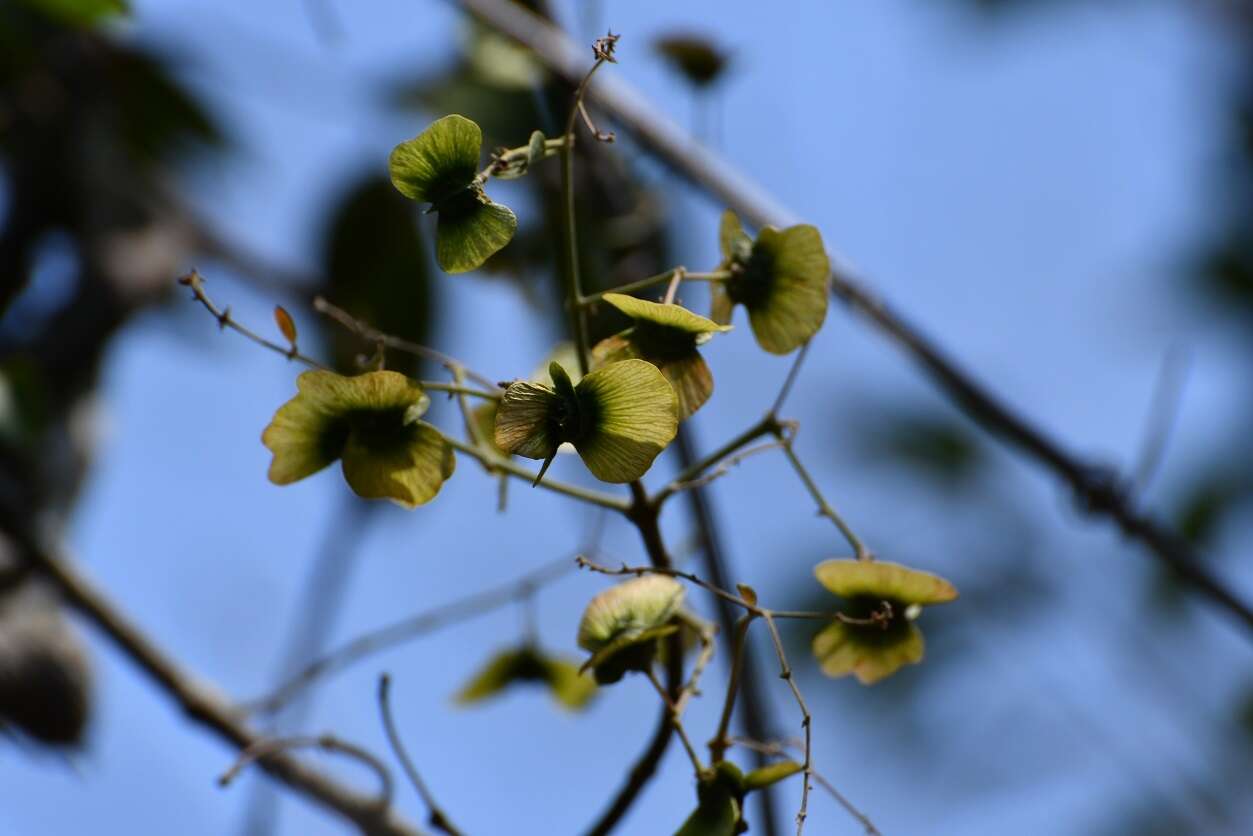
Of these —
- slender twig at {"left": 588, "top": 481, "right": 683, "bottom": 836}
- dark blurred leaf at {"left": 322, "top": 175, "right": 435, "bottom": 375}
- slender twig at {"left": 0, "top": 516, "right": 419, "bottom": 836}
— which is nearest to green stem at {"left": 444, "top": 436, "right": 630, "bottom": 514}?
slender twig at {"left": 588, "top": 481, "right": 683, "bottom": 836}

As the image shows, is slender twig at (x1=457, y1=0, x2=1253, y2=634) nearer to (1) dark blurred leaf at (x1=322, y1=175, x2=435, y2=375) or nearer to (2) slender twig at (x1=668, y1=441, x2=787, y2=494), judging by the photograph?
(2) slender twig at (x1=668, y1=441, x2=787, y2=494)

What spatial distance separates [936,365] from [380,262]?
3.69ft

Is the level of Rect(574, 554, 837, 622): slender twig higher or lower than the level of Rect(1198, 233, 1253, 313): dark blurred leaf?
lower

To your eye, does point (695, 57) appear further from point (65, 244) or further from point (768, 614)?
point (65, 244)

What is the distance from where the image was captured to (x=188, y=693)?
96 cm

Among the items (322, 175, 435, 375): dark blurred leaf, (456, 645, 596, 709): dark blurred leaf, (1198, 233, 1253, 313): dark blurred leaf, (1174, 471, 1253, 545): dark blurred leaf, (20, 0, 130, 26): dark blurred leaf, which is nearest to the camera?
(456, 645, 596, 709): dark blurred leaf

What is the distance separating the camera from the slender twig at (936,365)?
0.98 meters

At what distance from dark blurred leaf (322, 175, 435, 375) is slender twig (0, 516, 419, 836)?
27.8 inches

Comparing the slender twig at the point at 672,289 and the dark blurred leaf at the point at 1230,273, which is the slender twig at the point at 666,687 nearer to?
the slender twig at the point at 672,289

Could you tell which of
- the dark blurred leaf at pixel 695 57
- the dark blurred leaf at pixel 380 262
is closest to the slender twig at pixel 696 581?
the dark blurred leaf at pixel 695 57

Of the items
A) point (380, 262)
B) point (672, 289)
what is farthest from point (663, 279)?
point (380, 262)

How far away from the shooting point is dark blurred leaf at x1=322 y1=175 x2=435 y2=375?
1.85 meters

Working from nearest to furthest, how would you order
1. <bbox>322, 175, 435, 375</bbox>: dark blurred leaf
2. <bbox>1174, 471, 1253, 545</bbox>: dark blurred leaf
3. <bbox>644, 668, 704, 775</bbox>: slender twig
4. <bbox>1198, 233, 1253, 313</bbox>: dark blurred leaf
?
<bbox>644, 668, 704, 775</bbox>: slender twig
<bbox>322, 175, 435, 375</bbox>: dark blurred leaf
<bbox>1174, 471, 1253, 545</bbox>: dark blurred leaf
<bbox>1198, 233, 1253, 313</bbox>: dark blurred leaf

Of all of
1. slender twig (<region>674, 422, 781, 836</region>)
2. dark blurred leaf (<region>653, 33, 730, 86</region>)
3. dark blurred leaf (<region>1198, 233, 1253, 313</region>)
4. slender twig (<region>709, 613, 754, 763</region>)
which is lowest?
slender twig (<region>709, 613, 754, 763</region>)
